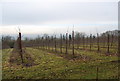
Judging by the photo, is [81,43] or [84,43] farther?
[81,43]

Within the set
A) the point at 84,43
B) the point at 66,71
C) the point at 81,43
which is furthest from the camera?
the point at 81,43

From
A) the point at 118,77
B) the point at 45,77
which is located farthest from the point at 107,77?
the point at 45,77

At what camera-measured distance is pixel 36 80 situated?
40.5 feet

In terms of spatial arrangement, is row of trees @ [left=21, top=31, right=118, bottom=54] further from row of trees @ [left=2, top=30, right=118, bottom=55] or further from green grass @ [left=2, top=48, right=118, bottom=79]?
green grass @ [left=2, top=48, right=118, bottom=79]

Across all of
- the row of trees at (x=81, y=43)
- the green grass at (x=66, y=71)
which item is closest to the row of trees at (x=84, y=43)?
the row of trees at (x=81, y=43)

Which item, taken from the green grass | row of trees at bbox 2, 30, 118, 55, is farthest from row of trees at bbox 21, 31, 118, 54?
the green grass

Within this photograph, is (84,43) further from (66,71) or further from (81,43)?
(66,71)

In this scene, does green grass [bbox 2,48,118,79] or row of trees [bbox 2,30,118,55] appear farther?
row of trees [bbox 2,30,118,55]

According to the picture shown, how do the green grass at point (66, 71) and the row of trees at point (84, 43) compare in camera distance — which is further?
the row of trees at point (84, 43)

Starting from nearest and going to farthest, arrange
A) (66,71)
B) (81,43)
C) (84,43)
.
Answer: (66,71), (84,43), (81,43)

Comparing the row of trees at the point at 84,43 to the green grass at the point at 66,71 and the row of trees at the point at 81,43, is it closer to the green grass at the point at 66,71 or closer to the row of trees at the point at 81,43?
the row of trees at the point at 81,43

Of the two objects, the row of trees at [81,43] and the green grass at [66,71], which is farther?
the row of trees at [81,43]

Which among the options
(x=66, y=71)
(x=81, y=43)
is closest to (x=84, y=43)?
(x=81, y=43)

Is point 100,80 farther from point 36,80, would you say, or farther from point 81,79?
point 36,80
